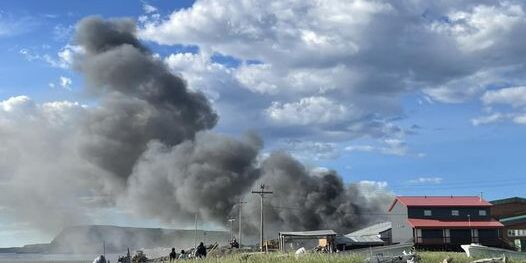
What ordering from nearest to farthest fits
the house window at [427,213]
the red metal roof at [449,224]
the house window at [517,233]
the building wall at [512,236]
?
the red metal roof at [449,224] < the house window at [427,213] < the building wall at [512,236] < the house window at [517,233]

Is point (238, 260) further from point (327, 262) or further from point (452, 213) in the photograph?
point (452, 213)

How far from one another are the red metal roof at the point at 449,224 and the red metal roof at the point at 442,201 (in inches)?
109

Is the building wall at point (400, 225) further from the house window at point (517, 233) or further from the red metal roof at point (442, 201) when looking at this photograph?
the house window at point (517, 233)

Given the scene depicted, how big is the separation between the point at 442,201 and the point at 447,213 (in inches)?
114

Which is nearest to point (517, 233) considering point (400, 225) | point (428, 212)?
point (428, 212)

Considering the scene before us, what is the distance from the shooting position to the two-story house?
283 feet

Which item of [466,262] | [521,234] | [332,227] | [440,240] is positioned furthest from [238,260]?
[332,227]

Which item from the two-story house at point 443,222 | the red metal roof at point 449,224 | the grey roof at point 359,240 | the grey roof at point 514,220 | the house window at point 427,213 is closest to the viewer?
the two-story house at point 443,222

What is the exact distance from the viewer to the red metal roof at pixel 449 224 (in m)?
86.6

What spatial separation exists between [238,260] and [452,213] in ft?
177

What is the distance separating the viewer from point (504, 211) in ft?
352

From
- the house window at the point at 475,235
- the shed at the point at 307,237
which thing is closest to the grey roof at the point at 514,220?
the house window at the point at 475,235

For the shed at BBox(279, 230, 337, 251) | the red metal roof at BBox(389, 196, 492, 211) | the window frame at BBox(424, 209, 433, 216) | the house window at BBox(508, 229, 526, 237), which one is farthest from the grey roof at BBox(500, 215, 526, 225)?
the shed at BBox(279, 230, 337, 251)

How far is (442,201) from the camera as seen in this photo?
92.2m
